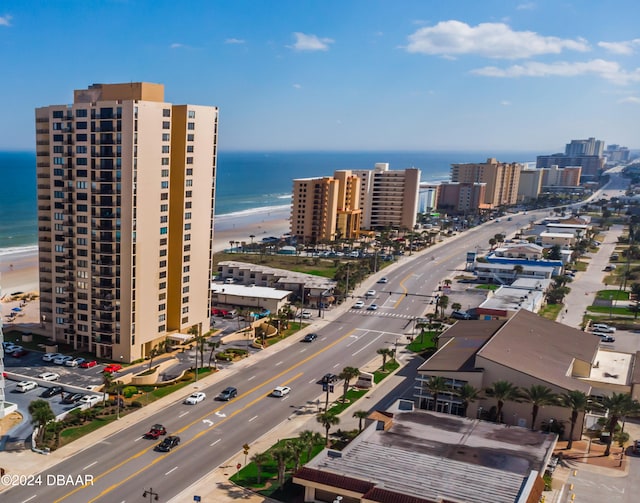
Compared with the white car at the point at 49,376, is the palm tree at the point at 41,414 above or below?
above

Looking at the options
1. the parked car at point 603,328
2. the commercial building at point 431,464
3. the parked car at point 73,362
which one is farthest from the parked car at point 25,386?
the parked car at point 603,328

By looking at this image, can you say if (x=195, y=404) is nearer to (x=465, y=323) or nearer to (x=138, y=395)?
(x=138, y=395)

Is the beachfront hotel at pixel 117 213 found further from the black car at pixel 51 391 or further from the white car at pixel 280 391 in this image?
the white car at pixel 280 391

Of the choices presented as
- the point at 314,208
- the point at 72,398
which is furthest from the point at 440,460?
the point at 314,208

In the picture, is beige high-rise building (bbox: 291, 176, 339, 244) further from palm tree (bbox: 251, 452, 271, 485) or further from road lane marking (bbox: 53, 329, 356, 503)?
palm tree (bbox: 251, 452, 271, 485)

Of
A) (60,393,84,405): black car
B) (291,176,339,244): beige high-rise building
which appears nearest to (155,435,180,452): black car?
(60,393,84,405): black car

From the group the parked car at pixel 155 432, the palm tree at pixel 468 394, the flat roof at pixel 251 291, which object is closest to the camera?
the parked car at pixel 155 432

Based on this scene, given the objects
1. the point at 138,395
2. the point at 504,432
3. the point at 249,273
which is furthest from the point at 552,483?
the point at 249,273
